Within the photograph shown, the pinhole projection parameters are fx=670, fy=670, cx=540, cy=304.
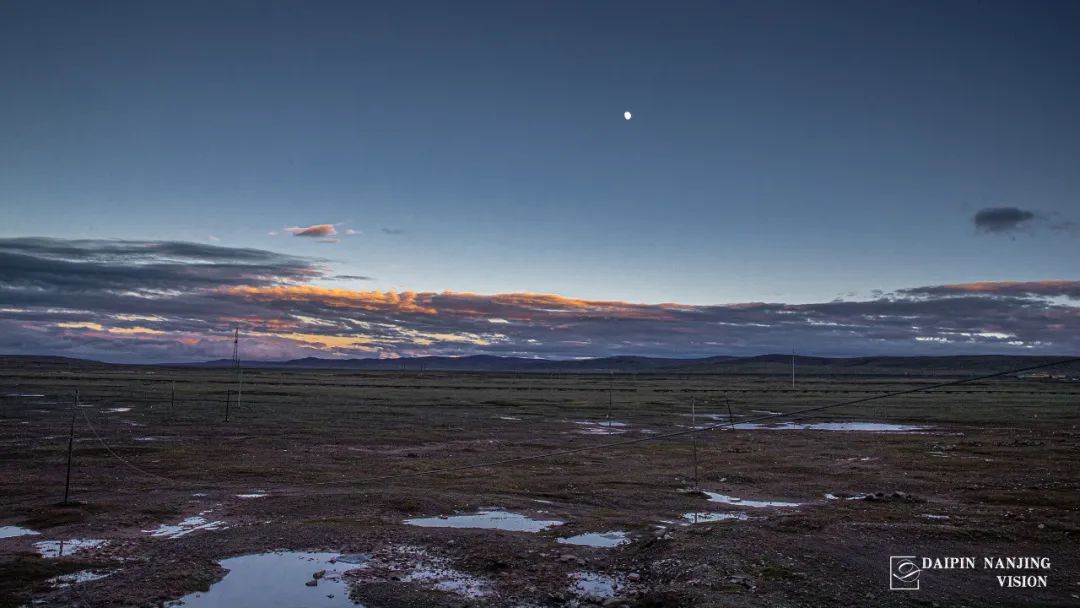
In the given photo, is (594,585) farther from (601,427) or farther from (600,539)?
(601,427)

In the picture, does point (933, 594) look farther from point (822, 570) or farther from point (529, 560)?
point (529, 560)

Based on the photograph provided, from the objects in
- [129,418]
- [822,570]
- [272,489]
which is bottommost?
[129,418]

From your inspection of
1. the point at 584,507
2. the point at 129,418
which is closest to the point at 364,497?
the point at 584,507

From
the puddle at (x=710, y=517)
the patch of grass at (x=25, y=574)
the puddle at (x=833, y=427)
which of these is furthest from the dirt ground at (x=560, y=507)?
the puddle at (x=833, y=427)

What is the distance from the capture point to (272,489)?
A: 22297mm

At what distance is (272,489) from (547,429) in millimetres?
26242

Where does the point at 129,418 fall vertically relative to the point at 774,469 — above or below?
below

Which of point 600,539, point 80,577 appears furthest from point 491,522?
point 80,577

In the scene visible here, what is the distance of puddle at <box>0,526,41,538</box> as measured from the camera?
15878 mm

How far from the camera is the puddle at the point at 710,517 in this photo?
60.5 ft

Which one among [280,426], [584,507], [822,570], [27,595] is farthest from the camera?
[280,426]

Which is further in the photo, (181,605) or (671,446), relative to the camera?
(671,446)

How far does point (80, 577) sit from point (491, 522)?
9223 mm

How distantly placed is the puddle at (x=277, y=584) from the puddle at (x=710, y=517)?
9.40 meters
